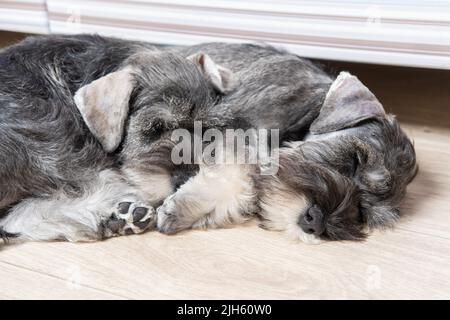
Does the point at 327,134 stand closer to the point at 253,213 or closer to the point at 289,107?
the point at 289,107

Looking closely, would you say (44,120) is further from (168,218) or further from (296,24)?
(296,24)

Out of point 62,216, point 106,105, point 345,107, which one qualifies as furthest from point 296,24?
point 62,216

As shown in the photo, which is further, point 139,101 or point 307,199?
point 139,101

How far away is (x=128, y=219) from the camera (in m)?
2.47

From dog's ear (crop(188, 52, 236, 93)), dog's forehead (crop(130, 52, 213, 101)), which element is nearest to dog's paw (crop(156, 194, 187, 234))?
dog's forehead (crop(130, 52, 213, 101))

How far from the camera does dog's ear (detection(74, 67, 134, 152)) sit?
244 cm

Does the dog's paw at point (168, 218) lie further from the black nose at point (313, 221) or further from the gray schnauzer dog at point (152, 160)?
the black nose at point (313, 221)

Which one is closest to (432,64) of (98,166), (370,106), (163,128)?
(370,106)

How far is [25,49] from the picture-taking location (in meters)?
2.66

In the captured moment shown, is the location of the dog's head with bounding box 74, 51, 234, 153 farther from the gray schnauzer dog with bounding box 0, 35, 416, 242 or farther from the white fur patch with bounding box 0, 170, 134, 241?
the white fur patch with bounding box 0, 170, 134, 241

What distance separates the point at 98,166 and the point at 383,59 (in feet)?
6.36

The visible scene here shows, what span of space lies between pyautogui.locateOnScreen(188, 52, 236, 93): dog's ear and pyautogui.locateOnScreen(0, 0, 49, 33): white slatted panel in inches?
79.2

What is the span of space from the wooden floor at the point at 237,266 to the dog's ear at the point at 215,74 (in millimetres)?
664

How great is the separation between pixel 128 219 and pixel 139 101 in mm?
518
